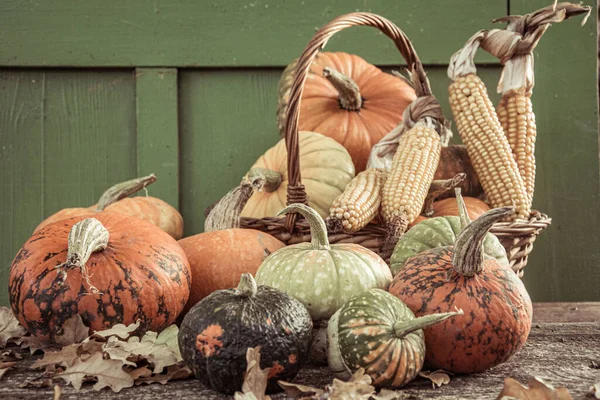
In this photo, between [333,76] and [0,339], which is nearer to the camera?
[0,339]

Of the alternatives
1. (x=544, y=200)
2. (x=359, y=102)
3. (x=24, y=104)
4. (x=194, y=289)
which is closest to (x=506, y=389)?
(x=194, y=289)

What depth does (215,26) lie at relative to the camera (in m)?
2.83

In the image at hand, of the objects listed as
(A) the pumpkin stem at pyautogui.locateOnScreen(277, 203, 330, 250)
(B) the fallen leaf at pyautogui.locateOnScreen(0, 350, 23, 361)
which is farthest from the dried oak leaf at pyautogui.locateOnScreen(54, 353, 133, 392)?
(A) the pumpkin stem at pyautogui.locateOnScreen(277, 203, 330, 250)

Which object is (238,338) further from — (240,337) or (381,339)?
(381,339)

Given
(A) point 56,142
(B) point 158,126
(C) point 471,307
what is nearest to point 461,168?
(C) point 471,307

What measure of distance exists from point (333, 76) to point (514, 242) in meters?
0.94

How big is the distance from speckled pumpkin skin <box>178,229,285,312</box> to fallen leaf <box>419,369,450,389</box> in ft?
2.31

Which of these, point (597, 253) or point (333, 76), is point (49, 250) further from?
point (597, 253)

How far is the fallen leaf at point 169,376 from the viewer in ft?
4.04

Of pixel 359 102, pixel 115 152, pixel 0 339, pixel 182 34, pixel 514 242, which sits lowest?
pixel 0 339

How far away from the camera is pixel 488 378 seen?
1.26 m

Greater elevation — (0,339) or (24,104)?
(24,104)

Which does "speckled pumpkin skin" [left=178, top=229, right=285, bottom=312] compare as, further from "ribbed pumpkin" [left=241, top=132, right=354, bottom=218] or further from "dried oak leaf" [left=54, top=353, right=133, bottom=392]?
"dried oak leaf" [left=54, top=353, right=133, bottom=392]

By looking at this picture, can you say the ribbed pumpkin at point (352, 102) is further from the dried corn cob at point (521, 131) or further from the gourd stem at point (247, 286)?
the gourd stem at point (247, 286)
